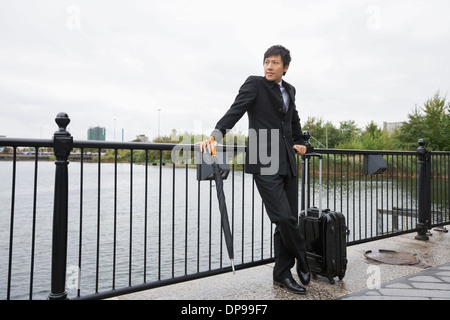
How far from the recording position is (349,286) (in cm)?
279

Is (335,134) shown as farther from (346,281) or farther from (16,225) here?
(346,281)

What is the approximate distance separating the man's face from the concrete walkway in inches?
68.4

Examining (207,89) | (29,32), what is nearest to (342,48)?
(29,32)

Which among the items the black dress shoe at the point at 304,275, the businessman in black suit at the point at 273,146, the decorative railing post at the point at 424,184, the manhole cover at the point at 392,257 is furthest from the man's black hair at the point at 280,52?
the decorative railing post at the point at 424,184

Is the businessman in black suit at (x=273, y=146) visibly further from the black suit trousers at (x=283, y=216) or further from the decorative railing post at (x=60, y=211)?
the decorative railing post at (x=60, y=211)

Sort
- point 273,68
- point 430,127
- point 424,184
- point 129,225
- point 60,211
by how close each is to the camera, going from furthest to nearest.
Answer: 1. point 430,127
2. point 129,225
3. point 424,184
4. point 273,68
5. point 60,211

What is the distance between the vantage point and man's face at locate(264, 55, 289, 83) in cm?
259

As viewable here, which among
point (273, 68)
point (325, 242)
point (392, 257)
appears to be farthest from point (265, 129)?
point (392, 257)

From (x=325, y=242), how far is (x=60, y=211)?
2.07 m

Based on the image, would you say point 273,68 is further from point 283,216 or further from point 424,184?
point 424,184

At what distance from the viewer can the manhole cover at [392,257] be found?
3520 mm

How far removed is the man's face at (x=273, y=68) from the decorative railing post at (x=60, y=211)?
1519 millimetres

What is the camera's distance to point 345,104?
6419cm

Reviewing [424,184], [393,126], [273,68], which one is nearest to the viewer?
[273,68]
